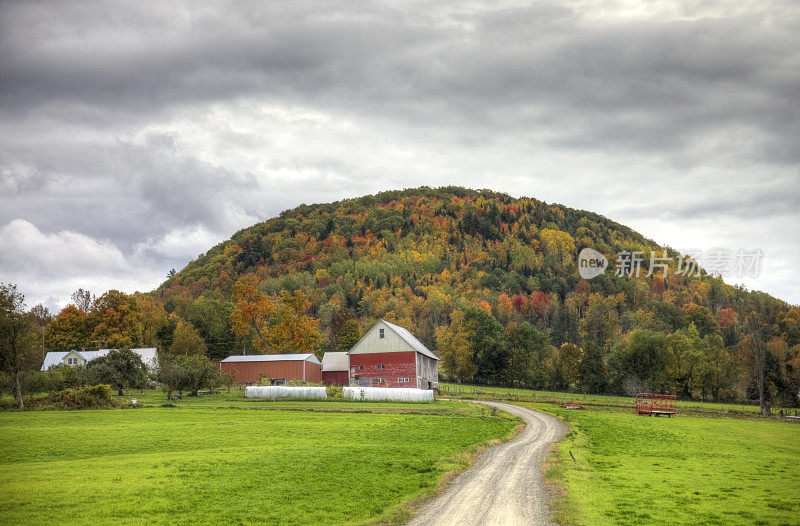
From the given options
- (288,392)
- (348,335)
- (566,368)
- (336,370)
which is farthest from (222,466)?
(566,368)

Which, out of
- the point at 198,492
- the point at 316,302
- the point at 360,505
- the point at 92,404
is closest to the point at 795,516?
the point at 360,505

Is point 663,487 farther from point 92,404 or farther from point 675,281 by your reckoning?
point 675,281

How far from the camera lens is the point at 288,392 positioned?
61781mm

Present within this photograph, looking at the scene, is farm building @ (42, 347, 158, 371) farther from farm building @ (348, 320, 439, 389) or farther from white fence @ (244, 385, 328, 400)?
farm building @ (348, 320, 439, 389)

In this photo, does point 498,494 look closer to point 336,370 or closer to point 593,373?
point 336,370

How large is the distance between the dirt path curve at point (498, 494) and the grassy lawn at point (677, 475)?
1049mm

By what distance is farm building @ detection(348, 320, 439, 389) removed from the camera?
73.1 m

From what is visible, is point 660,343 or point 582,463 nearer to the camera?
point 582,463

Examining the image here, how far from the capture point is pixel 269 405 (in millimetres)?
55500

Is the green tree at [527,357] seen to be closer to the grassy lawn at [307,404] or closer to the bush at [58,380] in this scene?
the grassy lawn at [307,404]

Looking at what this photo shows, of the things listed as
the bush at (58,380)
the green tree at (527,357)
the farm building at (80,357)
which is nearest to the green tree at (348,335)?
the green tree at (527,357)

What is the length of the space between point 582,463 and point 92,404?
46.5 meters

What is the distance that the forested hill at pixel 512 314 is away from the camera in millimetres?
92938

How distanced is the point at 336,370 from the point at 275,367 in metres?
9.22
